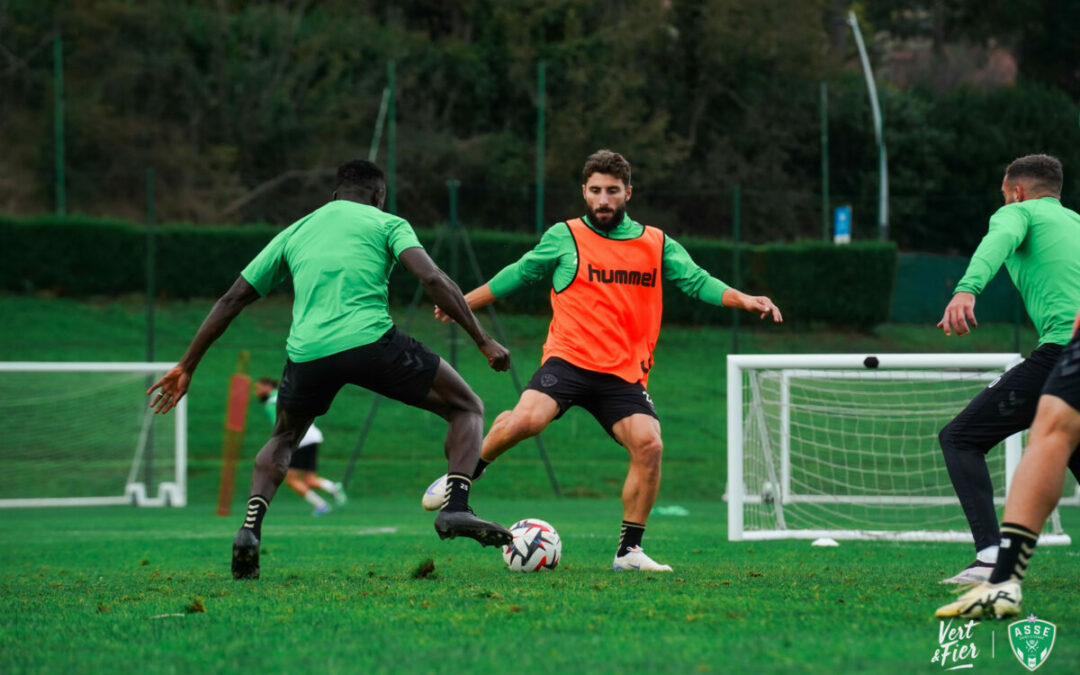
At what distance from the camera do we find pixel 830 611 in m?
4.88

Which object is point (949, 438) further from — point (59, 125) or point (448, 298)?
point (59, 125)

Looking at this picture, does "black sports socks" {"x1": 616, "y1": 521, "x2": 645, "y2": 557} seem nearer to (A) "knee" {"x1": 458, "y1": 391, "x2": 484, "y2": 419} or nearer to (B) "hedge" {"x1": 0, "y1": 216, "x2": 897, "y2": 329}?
(A) "knee" {"x1": 458, "y1": 391, "x2": 484, "y2": 419}

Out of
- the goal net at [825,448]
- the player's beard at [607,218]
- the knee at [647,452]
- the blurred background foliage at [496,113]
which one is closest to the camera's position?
the knee at [647,452]

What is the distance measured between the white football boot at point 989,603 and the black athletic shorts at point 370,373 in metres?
2.90

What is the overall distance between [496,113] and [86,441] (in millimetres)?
16279

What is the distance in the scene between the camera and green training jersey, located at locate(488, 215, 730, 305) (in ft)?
23.4

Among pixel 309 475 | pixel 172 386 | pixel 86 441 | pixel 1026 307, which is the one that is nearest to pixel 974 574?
pixel 1026 307

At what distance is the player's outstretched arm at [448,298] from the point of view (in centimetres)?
627

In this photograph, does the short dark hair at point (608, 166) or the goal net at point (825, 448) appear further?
the goal net at point (825, 448)

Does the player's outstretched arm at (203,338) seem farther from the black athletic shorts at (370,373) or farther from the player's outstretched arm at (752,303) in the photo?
the player's outstretched arm at (752,303)

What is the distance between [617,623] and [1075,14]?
133ft

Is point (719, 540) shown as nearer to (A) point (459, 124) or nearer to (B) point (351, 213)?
(B) point (351, 213)

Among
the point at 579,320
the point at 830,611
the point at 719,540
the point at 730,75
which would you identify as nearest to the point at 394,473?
the point at 719,540

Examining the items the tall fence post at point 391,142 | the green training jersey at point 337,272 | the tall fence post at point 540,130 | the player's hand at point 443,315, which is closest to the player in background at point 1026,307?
the player's hand at point 443,315
